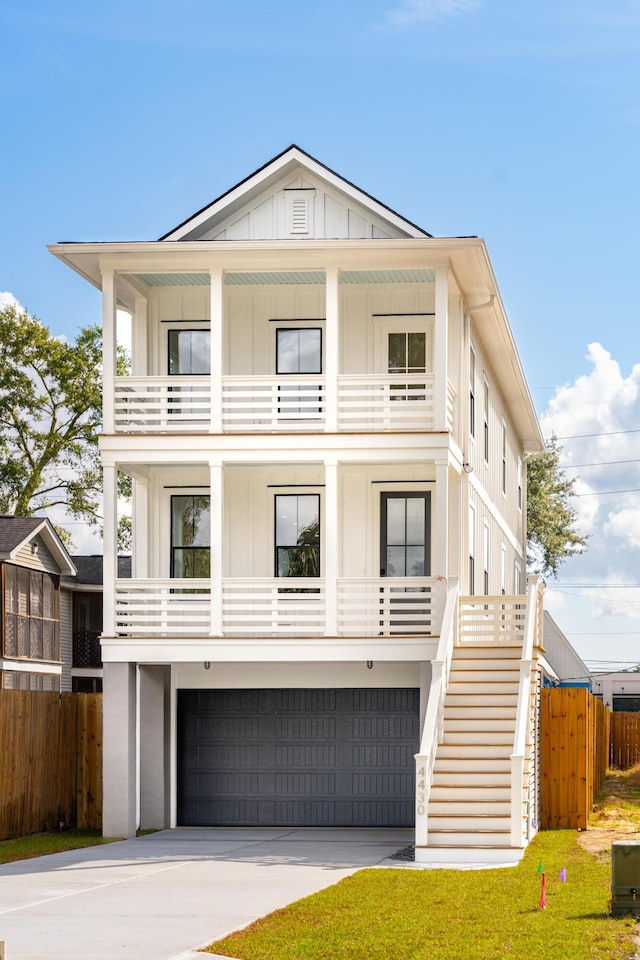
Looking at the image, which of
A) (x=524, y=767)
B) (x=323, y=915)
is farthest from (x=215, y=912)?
(x=524, y=767)

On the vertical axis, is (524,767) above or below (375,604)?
below

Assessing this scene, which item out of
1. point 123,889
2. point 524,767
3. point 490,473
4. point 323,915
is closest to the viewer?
point 323,915

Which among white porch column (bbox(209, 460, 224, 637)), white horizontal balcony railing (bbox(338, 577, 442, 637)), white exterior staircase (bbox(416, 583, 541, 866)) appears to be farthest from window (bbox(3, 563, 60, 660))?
white exterior staircase (bbox(416, 583, 541, 866))

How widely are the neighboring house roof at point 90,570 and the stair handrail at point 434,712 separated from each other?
75.9 ft

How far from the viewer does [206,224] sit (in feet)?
76.1

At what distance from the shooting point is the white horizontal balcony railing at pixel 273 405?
21734mm

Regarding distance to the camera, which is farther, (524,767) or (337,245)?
(337,245)

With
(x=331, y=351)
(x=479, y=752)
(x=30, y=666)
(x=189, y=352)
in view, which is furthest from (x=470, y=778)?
(x=30, y=666)

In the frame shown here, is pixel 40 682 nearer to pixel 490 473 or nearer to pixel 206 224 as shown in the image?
pixel 490 473

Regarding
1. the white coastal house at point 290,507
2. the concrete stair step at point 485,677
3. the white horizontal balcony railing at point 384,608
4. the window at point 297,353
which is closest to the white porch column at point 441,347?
the white coastal house at point 290,507

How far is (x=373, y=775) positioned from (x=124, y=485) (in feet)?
80.3

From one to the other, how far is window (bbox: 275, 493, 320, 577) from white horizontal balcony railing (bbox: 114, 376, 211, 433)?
6.94 feet

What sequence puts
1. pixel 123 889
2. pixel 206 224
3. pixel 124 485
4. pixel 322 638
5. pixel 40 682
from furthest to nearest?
pixel 124 485 < pixel 40 682 < pixel 206 224 < pixel 322 638 < pixel 123 889

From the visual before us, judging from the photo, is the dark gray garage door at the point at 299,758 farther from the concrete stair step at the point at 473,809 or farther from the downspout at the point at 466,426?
the concrete stair step at the point at 473,809
